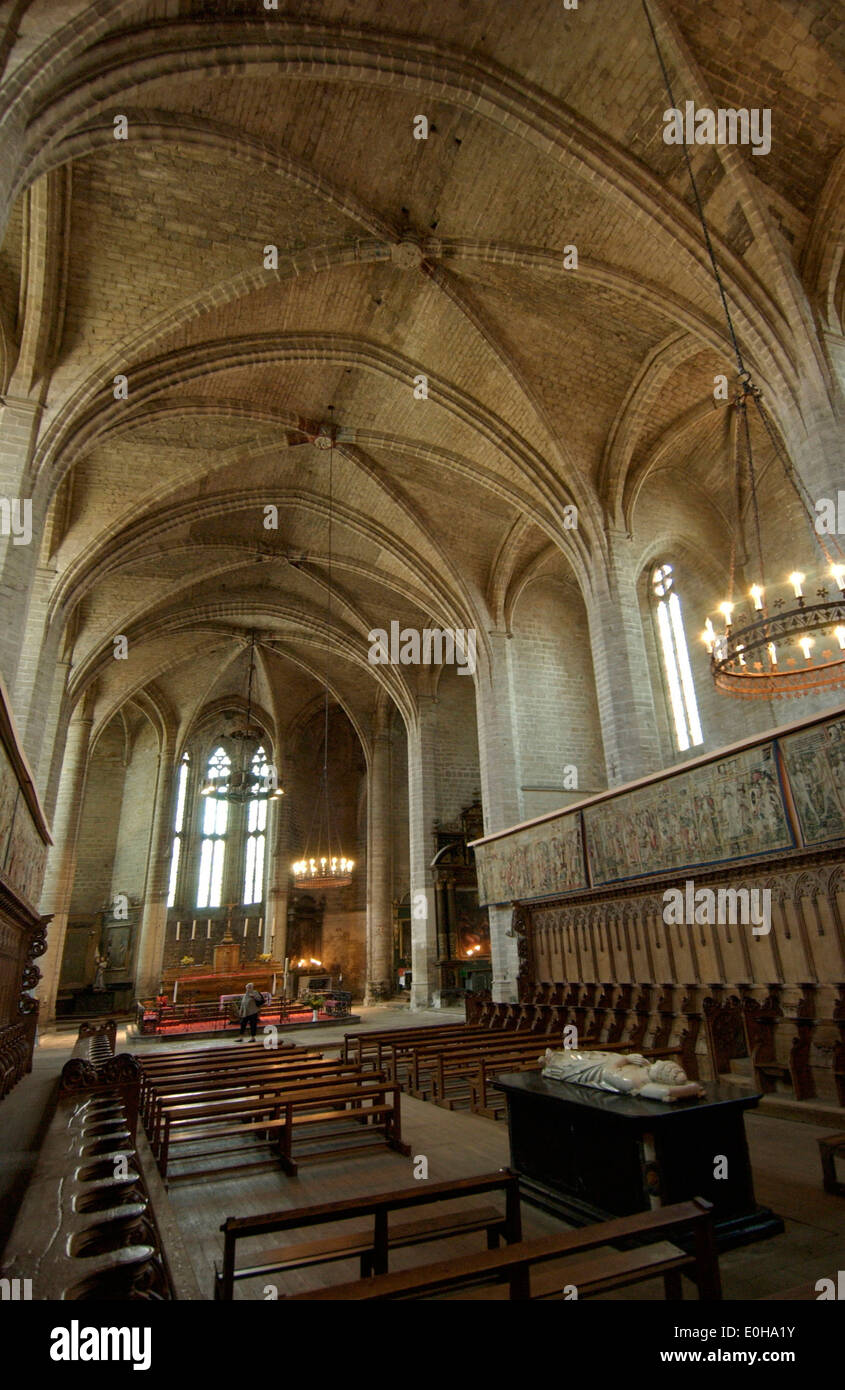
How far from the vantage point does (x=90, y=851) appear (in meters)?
25.2

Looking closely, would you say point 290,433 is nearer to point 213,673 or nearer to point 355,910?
point 213,673

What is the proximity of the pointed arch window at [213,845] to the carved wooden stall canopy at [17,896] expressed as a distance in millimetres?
15534

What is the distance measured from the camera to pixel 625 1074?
3715 millimetres

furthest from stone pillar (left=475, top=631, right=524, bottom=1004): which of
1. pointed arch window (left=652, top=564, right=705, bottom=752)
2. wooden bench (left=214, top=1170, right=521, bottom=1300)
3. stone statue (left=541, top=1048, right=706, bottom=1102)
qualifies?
wooden bench (left=214, top=1170, right=521, bottom=1300)

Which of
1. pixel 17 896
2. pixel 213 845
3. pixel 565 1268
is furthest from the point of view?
pixel 213 845

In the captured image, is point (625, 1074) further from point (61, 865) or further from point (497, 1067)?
point (61, 865)

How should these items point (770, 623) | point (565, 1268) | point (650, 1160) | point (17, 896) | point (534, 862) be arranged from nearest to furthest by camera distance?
point (565, 1268), point (650, 1160), point (770, 623), point (17, 896), point (534, 862)

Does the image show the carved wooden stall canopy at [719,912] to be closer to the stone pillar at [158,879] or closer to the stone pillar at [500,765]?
the stone pillar at [500,765]

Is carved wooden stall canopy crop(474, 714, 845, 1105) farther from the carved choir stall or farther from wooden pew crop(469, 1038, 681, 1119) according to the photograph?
wooden pew crop(469, 1038, 681, 1119)

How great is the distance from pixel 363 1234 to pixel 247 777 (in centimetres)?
1742

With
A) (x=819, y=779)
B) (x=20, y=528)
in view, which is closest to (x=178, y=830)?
(x=20, y=528)

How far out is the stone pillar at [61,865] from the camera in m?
18.0

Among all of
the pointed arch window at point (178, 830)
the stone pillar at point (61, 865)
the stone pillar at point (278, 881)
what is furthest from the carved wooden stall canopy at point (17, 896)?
the pointed arch window at point (178, 830)
